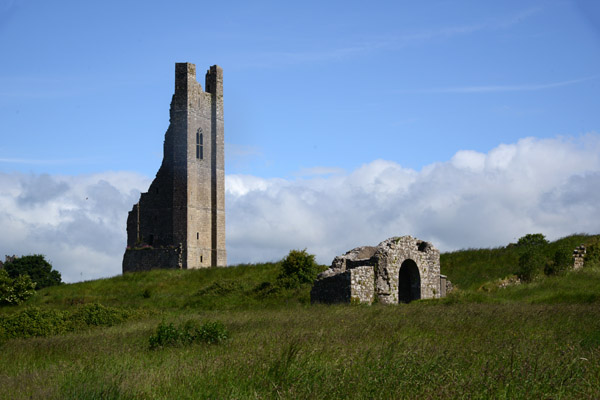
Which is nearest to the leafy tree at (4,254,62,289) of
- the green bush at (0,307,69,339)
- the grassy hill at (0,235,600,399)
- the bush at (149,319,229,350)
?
the grassy hill at (0,235,600,399)

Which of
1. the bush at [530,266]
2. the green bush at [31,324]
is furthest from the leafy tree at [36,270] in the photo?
the bush at [530,266]

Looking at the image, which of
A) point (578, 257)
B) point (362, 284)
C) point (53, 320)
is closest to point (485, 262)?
point (578, 257)

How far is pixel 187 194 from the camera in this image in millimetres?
57250

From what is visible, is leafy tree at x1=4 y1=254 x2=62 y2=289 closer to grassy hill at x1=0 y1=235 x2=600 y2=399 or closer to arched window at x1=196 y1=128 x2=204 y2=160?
arched window at x1=196 y1=128 x2=204 y2=160

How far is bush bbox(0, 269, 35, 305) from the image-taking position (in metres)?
32.7

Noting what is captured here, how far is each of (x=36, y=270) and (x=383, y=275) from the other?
37.7 m

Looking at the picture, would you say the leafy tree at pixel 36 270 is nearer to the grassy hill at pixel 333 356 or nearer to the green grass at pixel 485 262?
the green grass at pixel 485 262

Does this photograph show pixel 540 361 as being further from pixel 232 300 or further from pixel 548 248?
pixel 548 248

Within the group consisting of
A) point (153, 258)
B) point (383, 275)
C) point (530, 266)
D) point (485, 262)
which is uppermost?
point (153, 258)

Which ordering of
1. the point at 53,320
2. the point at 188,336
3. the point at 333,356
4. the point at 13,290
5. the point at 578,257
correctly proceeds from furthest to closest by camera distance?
1. the point at 13,290
2. the point at 578,257
3. the point at 53,320
4. the point at 188,336
5. the point at 333,356

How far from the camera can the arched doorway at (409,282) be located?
24.1 metres

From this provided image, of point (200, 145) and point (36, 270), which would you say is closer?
point (36, 270)

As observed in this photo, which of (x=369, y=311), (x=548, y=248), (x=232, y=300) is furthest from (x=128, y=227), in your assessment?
(x=369, y=311)

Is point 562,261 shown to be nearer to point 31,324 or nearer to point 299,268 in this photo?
point 299,268
